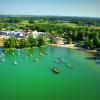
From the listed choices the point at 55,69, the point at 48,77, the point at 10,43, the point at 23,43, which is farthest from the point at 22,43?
the point at 48,77

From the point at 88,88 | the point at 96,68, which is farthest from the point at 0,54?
the point at 88,88

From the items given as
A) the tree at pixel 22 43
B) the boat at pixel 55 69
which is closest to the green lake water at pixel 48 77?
the boat at pixel 55 69

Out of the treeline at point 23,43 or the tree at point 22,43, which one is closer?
the treeline at point 23,43

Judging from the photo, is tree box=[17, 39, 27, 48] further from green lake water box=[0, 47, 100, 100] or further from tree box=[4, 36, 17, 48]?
green lake water box=[0, 47, 100, 100]

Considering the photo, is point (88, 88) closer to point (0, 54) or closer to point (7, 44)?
point (0, 54)

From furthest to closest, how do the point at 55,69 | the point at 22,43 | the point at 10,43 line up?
1. the point at 22,43
2. the point at 10,43
3. the point at 55,69

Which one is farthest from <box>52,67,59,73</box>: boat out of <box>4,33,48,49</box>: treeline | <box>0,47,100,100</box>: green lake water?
<box>4,33,48,49</box>: treeline

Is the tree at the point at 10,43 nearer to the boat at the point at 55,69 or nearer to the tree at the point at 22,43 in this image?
the tree at the point at 22,43

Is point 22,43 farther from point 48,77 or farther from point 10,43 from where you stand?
point 48,77

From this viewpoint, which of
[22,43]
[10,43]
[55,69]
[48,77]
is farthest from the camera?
[22,43]
